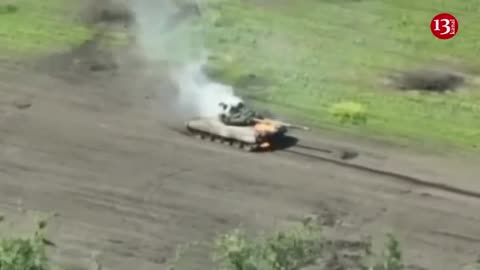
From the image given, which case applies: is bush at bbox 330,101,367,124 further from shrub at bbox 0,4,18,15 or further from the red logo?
shrub at bbox 0,4,18,15

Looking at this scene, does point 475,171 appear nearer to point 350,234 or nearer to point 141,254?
point 350,234

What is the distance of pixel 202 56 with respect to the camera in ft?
164

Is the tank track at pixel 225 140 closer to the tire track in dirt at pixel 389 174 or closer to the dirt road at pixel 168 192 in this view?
the dirt road at pixel 168 192

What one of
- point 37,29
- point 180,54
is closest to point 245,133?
point 180,54

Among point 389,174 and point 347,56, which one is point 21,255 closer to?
point 389,174

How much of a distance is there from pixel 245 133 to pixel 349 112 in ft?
16.1

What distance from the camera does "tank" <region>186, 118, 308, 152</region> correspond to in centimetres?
4331

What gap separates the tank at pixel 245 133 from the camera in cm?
4331

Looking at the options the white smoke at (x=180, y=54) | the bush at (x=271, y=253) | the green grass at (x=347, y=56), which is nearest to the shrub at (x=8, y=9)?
the white smoke at (x=180, y=54)

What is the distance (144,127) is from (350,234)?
30.6 feet

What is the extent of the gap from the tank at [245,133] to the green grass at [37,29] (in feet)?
31.4

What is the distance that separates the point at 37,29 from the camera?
52.8 meters

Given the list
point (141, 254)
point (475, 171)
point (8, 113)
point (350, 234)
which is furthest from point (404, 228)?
point (8, 113)

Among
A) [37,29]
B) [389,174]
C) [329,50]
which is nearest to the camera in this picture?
[389,174]
